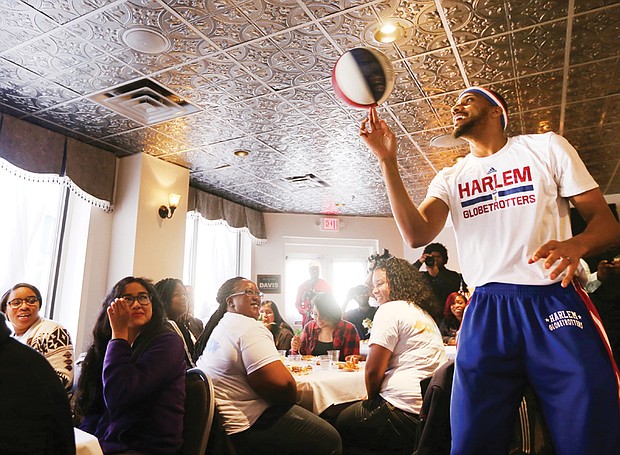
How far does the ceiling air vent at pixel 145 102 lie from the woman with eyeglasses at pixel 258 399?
2.28 m

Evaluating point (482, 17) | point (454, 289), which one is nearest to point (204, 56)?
point (482, 17)

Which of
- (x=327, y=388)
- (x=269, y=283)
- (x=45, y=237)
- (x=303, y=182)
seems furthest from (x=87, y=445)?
(x=269, y=283)

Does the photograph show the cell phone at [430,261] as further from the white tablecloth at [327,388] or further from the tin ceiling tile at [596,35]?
the tin ceiling tile at [596,35]

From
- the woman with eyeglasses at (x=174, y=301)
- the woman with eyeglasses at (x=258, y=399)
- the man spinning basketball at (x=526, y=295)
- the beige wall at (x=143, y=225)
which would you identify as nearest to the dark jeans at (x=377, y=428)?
the woman with eyeglasses at (x=258, y=399)

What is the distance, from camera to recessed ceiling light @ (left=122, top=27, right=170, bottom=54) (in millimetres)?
2781

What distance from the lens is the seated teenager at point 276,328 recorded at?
449 centimetres

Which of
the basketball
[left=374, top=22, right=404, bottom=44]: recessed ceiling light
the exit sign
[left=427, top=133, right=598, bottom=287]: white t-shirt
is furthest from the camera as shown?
the exit sign

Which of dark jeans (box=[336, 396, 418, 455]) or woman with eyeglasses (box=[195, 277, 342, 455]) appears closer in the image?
woman with eyeglasses (box=[195, 277, 342, 455])

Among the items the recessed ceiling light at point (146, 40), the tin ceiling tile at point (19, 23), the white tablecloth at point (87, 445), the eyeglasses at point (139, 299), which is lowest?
the white tablecloth at point (87, 445)

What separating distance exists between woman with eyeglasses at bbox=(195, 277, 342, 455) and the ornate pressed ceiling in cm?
183

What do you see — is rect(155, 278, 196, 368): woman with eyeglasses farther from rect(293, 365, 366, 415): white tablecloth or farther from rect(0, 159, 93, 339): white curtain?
rect(0, 159, 93, 339): white curtain

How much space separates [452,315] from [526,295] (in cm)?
309

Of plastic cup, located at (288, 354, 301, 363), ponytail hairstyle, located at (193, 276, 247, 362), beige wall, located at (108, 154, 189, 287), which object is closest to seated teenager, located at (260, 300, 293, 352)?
plastic cup, located at (288, 354, 301, 363)

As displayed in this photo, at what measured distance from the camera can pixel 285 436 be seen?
2.03 meters
